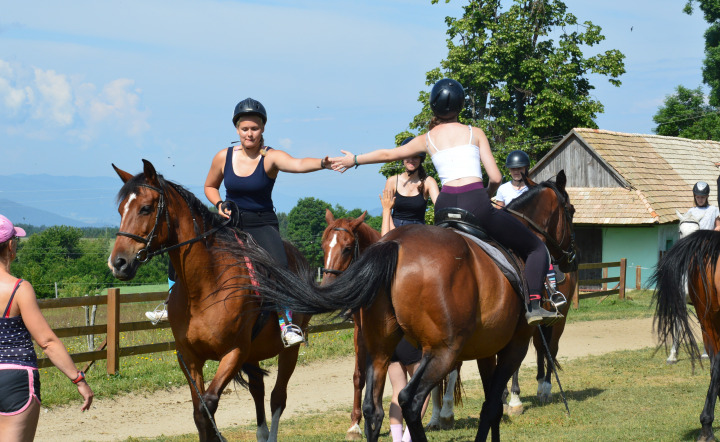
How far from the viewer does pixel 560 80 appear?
3603 centimetres

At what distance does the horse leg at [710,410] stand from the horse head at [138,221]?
17.5ft

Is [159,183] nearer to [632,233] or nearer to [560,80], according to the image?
[632,233]

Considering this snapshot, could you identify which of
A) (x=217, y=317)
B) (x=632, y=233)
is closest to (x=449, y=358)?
(x=217, y=317)

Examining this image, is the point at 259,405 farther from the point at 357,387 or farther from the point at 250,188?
the point at 250,188

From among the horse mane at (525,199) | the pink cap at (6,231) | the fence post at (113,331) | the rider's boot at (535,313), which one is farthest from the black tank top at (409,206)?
the fence post at (113,331)

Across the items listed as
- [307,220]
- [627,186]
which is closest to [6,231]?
[627,186]

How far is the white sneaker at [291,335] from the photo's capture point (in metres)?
5.75

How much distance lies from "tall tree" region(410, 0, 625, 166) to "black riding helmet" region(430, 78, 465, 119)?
99.7 ft

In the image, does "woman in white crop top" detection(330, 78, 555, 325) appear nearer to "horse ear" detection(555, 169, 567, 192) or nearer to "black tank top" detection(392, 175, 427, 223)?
"horse ear" detection(555, 169, 567, 192)

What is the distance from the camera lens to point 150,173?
520cm

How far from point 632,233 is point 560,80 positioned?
30.8 feet

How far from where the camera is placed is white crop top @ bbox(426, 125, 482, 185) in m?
5.16

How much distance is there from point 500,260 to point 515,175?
4.32 metres

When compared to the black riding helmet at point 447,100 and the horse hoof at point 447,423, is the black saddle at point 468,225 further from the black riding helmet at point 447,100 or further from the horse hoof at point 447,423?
the horse hoof at point 447,423
